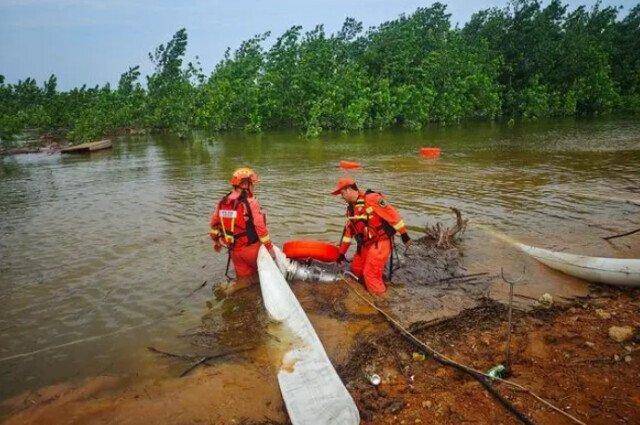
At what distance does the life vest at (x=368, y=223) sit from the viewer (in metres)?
5.78

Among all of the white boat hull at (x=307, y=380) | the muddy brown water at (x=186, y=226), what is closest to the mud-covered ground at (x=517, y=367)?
the white boat hull at (x=307, y=380)

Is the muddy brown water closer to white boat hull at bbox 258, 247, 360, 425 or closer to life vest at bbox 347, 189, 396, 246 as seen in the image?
white boat hull at bbox 258, 247, 360, 425

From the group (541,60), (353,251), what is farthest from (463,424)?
(541,60)

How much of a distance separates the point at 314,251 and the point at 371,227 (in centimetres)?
113

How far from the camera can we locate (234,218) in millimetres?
5926

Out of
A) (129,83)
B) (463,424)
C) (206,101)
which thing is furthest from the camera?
(129,83)

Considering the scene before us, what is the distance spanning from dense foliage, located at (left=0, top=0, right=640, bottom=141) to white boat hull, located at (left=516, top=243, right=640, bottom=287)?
23053mm

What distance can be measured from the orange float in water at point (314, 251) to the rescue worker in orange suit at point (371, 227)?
0.43 metres

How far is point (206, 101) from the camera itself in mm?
31531

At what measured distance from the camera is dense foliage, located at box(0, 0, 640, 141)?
107 ft

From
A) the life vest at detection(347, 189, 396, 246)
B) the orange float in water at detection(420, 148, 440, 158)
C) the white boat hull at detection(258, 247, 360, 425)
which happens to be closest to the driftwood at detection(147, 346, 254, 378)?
the white boat hull at detection(258, 247, 360, 425)

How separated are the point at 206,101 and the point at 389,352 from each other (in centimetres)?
3034

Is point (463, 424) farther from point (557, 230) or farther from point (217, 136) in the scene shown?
point (217, 136)

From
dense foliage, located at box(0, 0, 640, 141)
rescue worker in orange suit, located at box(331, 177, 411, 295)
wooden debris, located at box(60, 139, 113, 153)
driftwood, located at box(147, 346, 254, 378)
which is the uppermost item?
dense foliage, located at box(0, 0, 640, 141)
